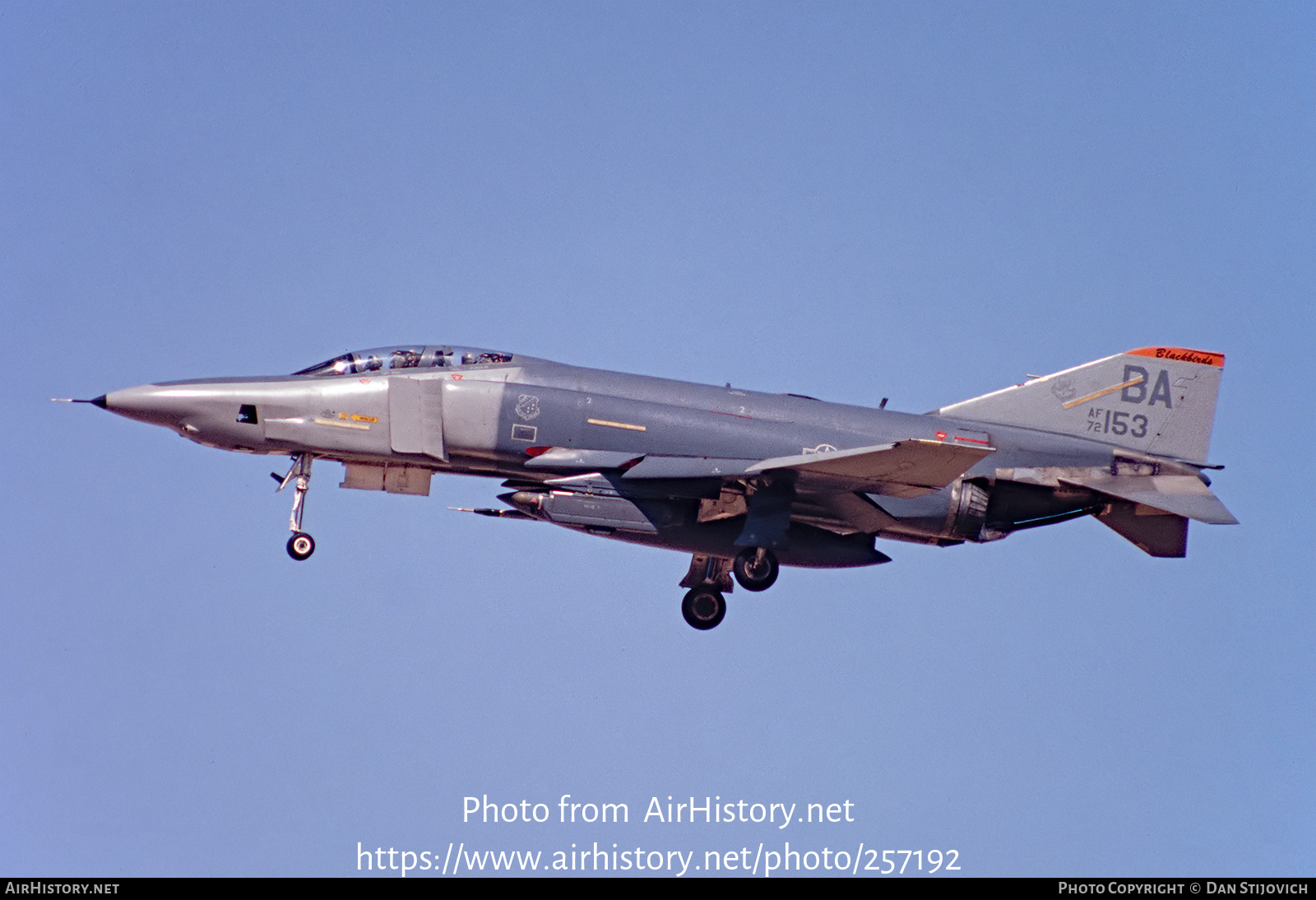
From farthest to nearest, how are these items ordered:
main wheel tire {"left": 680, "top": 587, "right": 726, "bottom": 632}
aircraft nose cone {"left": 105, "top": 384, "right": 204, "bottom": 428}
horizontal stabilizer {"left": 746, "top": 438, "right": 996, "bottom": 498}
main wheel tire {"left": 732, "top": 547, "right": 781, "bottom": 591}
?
main wheel tire {"left": 680, "top": 587, "right": 726, "bottom": 632}
main wheel tire {"left": 732, "top": 547, "right": 781, "bottom": 591}
aircraft nose cone {"left": 105, "top": 384, "right": 204, "bottom": 428}
horizontal stabilizer {"left": 746, "top": 438, "right": 996, "bottom": 498}

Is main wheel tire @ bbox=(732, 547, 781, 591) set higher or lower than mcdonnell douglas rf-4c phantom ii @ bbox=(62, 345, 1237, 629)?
lower

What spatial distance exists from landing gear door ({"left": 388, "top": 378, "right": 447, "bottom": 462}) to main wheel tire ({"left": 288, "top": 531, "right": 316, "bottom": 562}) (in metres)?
1.59

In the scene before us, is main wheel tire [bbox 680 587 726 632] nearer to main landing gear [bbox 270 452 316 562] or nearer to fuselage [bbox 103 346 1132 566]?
fuselage [bbox 103 346 1132 566]

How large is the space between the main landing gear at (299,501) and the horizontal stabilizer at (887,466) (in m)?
5.64

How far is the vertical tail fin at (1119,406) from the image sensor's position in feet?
70.2

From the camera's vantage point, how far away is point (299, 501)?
1966cm

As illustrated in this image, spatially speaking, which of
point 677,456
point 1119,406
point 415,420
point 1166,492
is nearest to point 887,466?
point 677,456

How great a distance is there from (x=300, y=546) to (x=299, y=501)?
604mm

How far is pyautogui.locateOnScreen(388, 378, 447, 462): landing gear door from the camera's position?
19531mm

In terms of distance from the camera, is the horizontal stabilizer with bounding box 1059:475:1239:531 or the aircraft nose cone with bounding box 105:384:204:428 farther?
the horizontal stabilizer with bounding box 1059:475:1239:531

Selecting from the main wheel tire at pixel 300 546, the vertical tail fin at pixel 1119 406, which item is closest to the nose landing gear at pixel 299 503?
the main wheel tire at pixel 300 546

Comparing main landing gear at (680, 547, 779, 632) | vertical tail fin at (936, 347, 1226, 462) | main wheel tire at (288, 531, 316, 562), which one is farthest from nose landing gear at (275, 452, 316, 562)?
vertical tail fin at (936, 347, 1226, 462)

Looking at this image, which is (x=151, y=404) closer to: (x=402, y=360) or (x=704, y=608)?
(x=402, y=360)
